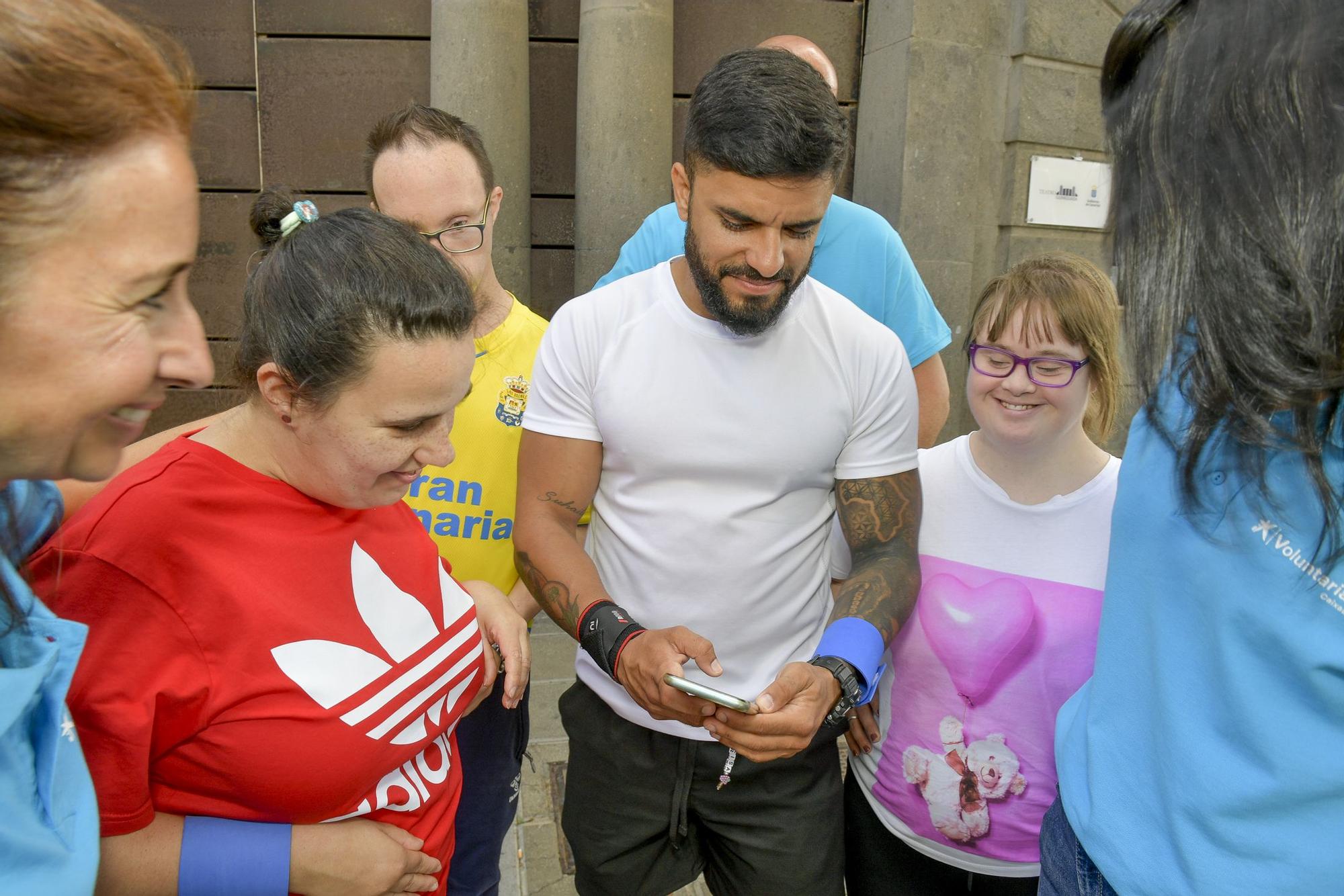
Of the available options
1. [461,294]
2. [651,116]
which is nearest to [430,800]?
[461,294]

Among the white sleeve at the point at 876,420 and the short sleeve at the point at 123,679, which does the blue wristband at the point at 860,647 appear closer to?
the white sleeve at the point at 876,420

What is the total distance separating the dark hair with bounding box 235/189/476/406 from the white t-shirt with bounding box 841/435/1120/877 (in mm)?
1201

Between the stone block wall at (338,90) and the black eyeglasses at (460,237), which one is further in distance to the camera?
the stone block wall at (338,90)

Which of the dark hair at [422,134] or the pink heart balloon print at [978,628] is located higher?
the dark hair at [422,134]

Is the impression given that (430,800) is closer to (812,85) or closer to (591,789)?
(591,789)

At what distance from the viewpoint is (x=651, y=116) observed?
509cm

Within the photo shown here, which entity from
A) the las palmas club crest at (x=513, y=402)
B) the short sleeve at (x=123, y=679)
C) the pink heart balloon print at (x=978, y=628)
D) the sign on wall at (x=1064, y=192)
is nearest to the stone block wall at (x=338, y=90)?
the sign on wall at (x=1064, y=192)

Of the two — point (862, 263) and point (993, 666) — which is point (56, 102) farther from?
point (862, 263)

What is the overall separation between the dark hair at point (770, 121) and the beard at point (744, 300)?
207 mm

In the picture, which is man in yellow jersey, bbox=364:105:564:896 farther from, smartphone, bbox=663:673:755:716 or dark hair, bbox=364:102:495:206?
smartphone, bbox=663:673:755:716

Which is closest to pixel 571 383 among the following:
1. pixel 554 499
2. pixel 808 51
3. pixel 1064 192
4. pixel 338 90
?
pixel 554 499

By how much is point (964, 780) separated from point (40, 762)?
5.39 feet

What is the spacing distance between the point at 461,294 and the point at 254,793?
872mm

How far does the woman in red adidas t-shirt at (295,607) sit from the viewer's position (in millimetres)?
1250
